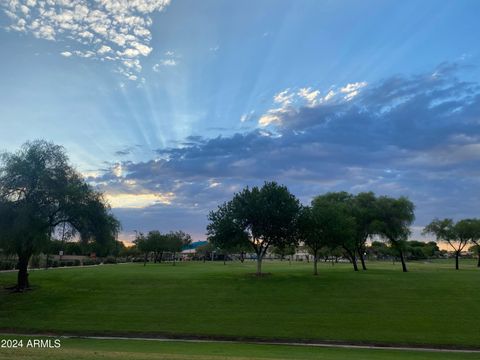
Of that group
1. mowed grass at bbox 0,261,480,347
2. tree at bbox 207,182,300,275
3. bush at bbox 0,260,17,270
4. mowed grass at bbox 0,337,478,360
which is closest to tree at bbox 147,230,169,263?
bush at bbox 0,260,17,270

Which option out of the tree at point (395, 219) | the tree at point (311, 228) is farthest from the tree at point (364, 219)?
the tree at point (311, 228)

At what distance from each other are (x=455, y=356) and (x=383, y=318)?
8501mm

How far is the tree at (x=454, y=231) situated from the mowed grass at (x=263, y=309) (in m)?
56.8

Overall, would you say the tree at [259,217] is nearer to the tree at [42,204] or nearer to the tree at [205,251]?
the tree at [42,204]

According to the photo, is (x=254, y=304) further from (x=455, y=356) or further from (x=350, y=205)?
(x=350, y=205)

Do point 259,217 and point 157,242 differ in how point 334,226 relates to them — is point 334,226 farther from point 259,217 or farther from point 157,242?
point 157,242

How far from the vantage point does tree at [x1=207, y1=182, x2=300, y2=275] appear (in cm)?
5316

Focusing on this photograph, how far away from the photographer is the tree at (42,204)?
3862 cm

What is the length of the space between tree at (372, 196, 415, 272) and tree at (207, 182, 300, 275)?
22421 mm

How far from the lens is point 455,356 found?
20625 millimetres

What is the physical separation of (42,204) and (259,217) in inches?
925

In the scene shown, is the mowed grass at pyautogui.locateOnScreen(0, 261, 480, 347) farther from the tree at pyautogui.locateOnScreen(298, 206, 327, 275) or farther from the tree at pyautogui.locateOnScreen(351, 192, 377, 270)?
the tree at pyautogui.locateOnScreen(351, 192, 377, 270)

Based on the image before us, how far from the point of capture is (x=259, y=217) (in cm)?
5300

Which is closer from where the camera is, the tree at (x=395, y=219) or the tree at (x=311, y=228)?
the tree at (x=311, y=228)
